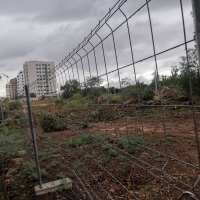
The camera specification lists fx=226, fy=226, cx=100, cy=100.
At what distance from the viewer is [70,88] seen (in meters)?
3.54

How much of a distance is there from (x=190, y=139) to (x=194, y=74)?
4047mm

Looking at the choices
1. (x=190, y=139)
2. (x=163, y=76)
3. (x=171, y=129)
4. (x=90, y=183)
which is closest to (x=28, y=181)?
(x=90, y=183)

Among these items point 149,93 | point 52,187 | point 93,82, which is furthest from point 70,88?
point 52,187

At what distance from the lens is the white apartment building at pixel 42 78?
4.21m

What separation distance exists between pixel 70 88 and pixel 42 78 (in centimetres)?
92

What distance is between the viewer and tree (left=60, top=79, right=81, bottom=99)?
3373 mm

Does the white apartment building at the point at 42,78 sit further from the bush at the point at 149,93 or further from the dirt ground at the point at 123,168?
the bush at the point at 149,93

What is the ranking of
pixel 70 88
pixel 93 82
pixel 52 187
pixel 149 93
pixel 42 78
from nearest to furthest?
1. pixel 93 82
2. pixel 149 93
3. pixel 52 187
4. pixel 70 88
5. pixel 42 78

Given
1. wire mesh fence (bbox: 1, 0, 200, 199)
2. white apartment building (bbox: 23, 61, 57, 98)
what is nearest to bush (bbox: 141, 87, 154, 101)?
wire mesh fence (bbox: 1, 0, 200, 199)

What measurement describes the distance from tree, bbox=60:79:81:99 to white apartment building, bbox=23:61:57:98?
0.81ft

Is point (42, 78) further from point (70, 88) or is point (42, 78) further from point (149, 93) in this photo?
point (149, 93)

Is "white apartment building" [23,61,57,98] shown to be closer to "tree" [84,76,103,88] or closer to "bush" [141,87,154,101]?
"tree" [84,76,103,88]

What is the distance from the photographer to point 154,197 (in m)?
2.71

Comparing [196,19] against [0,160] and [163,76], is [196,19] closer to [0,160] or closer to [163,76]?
[163,76]
